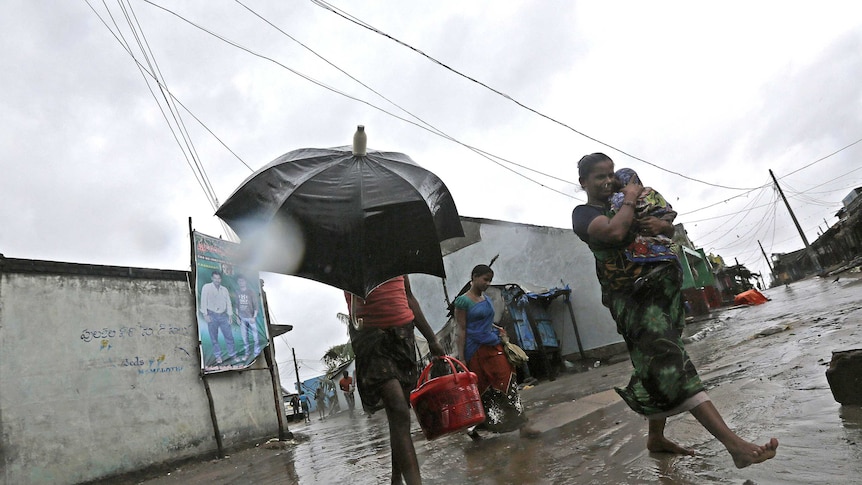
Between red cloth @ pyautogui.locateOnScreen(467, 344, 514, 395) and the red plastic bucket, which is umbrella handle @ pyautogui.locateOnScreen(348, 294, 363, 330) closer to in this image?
the red plastic bucket

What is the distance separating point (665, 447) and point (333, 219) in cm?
200

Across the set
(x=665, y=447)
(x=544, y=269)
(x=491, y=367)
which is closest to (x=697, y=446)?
(x=665, y=447)

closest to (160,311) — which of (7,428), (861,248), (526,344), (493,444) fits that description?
(7,428)

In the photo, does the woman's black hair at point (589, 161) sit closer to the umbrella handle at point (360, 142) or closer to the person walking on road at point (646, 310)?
the person walking on road at point (646, 310)

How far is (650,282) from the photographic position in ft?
6.73

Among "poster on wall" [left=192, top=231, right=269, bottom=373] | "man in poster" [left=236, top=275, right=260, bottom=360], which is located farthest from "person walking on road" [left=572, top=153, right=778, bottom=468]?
"man in poster" [left=236, top=275, right=260, bottom=360]

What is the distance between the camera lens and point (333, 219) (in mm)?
2377

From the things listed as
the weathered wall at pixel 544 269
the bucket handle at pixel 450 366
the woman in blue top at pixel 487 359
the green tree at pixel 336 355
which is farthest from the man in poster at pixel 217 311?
the green tree at pixel 336 355

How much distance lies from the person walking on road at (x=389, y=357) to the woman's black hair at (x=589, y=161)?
1.23m

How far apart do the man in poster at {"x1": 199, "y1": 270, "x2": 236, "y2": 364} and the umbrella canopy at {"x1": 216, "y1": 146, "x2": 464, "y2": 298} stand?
6350mm

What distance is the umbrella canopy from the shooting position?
7.70 feet

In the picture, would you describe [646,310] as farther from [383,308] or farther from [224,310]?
[224,310]

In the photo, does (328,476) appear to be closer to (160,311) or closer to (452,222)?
(452,222)

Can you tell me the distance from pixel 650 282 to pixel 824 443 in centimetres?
89
